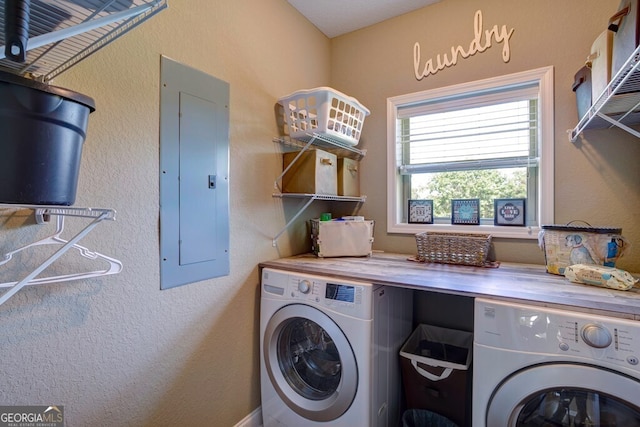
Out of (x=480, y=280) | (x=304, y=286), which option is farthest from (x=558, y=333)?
(x=304, y=286)

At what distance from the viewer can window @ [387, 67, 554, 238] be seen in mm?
1735

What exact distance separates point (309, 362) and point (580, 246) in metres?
1.49

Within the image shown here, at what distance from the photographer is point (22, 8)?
1.81ft

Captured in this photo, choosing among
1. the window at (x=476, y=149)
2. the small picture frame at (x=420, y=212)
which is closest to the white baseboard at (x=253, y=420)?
the window at (x=476, y=149)

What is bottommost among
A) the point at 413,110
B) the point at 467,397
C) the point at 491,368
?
the point at 467,397

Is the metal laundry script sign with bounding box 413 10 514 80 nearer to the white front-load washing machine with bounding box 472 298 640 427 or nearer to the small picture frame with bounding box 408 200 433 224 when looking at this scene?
the small picture frame with bounding box 408 200 433 224

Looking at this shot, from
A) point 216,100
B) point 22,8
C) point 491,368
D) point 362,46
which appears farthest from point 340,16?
point 491,368

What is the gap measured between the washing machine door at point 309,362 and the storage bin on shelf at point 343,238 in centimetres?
49

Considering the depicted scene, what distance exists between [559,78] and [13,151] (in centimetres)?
231

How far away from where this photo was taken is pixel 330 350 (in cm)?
163

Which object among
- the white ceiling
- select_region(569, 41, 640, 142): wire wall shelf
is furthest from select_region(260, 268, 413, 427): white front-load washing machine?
the white ceiling

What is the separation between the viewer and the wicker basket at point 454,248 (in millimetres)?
1650

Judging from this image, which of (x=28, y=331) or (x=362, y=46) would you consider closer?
(x=28, y=331)

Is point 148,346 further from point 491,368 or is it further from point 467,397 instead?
point 467,397
